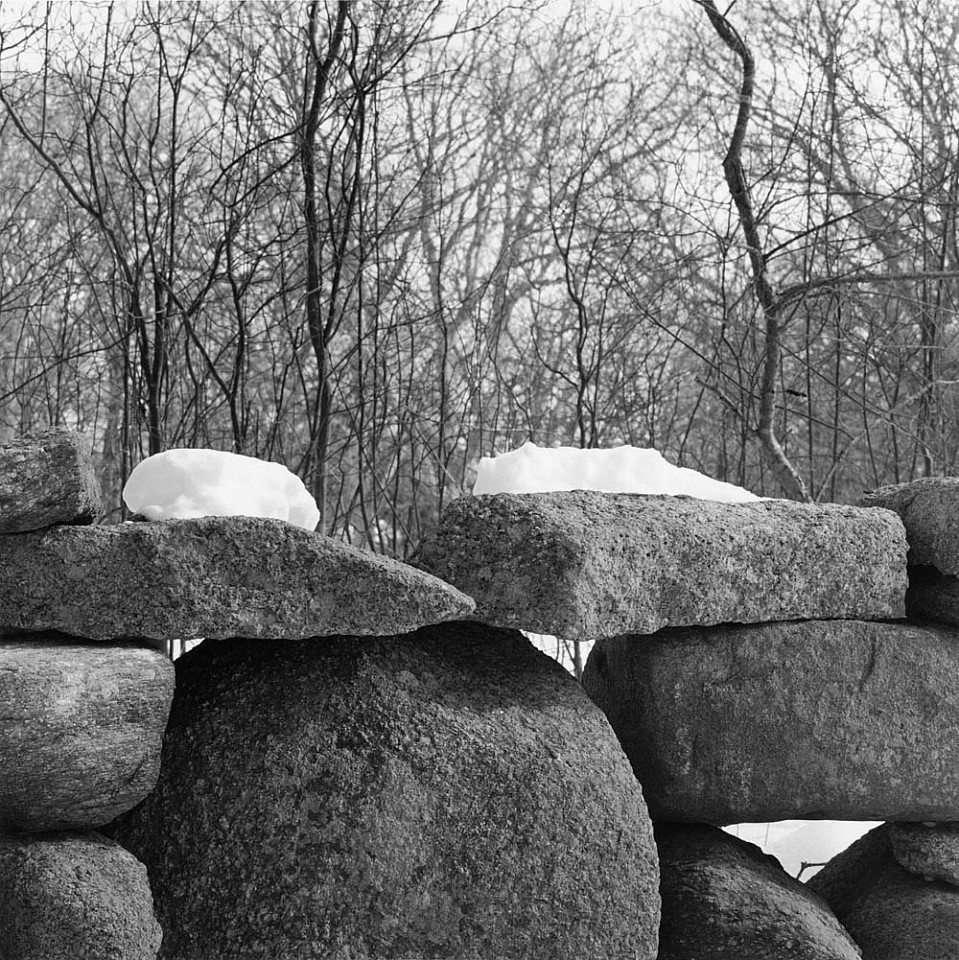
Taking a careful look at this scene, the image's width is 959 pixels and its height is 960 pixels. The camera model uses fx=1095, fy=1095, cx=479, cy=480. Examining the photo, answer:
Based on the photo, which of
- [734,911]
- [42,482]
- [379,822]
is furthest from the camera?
[734,911]

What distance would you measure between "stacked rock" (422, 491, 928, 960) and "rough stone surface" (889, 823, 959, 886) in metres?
0.06

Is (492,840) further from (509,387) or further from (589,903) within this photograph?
(509,387)

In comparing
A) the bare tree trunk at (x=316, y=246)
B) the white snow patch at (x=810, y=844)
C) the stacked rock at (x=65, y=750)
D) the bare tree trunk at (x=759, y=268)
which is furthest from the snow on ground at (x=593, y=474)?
the bare tree trunk at (x=759, y=268)

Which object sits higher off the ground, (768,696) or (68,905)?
(768,696)

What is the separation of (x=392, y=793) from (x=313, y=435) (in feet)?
5.78

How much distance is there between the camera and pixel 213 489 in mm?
1807

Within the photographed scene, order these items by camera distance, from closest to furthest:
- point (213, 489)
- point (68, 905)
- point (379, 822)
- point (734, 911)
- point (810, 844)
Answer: point (68, 905) < point (379, 822) < point (213, 489) < point (734, 911) < point (810, 844)

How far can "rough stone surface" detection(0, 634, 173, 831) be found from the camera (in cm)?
136

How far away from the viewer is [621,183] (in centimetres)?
475

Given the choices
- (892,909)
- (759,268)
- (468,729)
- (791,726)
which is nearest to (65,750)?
(468,729)

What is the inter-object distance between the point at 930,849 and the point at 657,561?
86cm

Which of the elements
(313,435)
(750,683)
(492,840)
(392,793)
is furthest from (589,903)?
(313,435)

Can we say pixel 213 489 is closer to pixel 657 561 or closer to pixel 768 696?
pixel 657 561

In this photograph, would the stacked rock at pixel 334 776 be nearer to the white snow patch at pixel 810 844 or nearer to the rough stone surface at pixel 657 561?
the rough stone surface at pixel 657 561
